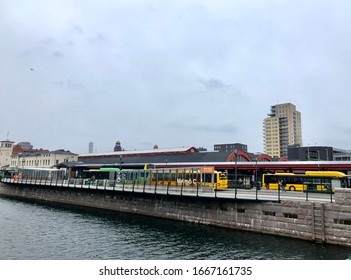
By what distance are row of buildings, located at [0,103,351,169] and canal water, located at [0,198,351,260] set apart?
2238cm

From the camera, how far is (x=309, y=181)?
43.3m

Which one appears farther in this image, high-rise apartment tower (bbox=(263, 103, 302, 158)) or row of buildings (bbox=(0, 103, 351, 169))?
high-rise apartment tower (bbox=(263, 103, 302, 158))

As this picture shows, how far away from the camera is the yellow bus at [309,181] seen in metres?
38.3

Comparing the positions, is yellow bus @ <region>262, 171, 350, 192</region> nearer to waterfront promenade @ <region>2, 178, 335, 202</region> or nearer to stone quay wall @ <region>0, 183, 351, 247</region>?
waterfront promenade @ <region>2, 178, 335, 202</region>

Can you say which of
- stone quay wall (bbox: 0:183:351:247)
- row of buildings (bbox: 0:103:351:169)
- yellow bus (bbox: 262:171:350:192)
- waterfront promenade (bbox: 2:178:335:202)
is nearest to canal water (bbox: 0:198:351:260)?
stone quay wall (bbox: 0:183:351:247)

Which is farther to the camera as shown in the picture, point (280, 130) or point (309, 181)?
point (280, 130)

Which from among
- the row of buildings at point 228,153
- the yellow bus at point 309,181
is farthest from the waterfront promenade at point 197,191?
the row of buildings at point 228,153

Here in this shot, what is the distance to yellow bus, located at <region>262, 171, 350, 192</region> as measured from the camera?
38.3 m

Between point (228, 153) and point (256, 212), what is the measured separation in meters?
46.3

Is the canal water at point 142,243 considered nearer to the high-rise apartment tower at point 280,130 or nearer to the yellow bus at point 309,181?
the yellow bus at point 309,181

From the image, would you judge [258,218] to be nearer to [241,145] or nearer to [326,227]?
[326,227]

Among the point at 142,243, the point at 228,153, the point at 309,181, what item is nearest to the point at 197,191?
the point at 142,243

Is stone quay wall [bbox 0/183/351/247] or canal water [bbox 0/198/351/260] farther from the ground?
stone quay wall [bbox 0/183/351/247]

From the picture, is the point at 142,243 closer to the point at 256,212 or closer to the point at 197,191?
the point at 197,191
